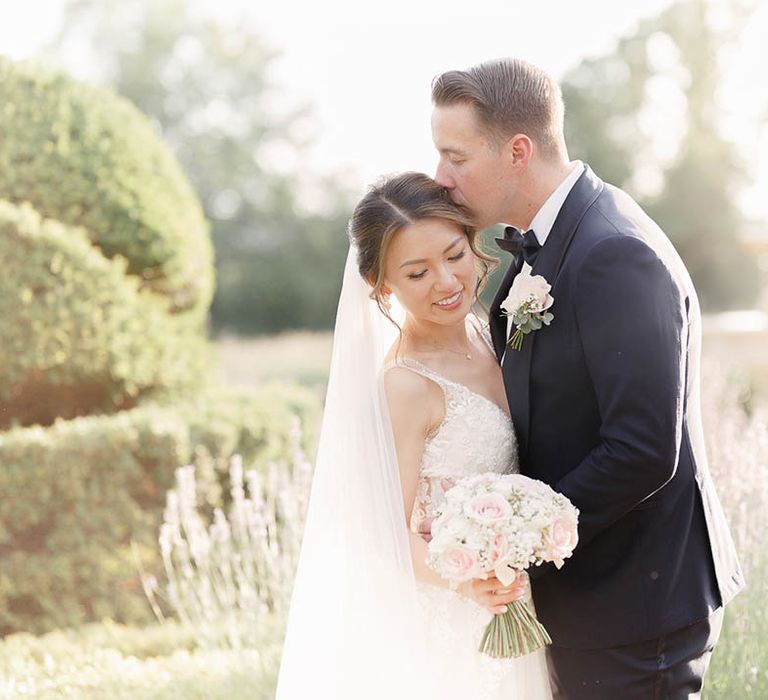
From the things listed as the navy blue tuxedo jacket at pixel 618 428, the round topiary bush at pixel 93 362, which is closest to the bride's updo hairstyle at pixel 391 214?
the navy blue tuxedo jacket at pixel 618 428

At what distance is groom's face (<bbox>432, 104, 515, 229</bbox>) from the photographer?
2914 millimetres

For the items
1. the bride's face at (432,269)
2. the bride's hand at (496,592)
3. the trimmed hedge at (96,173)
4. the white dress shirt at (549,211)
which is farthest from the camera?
the trimmed hedge at (96,173)

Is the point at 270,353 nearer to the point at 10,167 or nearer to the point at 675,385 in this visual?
the point at 10,167

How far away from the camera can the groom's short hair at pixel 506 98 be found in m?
2.88

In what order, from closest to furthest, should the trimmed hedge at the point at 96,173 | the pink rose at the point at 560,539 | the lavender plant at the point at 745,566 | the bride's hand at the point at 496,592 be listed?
the pink rose at the point at 560,539
the bride's hand at the point at 496,592
the lavender plant at the point at 745,566
the trimmed hedge at the point at 96,173

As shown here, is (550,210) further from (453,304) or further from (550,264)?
(453,304)

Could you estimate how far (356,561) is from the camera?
313 cm

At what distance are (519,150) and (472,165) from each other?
0.15 m

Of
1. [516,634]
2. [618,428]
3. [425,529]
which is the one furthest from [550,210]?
[516,634]

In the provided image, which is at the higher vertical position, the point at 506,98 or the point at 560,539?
the point at 506,98

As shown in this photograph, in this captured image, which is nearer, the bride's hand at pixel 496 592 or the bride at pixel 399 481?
the bride's hand at pixel 496 592

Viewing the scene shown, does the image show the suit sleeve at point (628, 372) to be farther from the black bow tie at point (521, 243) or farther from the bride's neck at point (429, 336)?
the bride's neck at point (429, 336)

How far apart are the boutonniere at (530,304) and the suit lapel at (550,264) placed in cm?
4

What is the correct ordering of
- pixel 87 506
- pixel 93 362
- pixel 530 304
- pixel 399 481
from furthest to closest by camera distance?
pixel 93 362 → pixel 87 506 → pixel 399 481 → pixel 530 304
